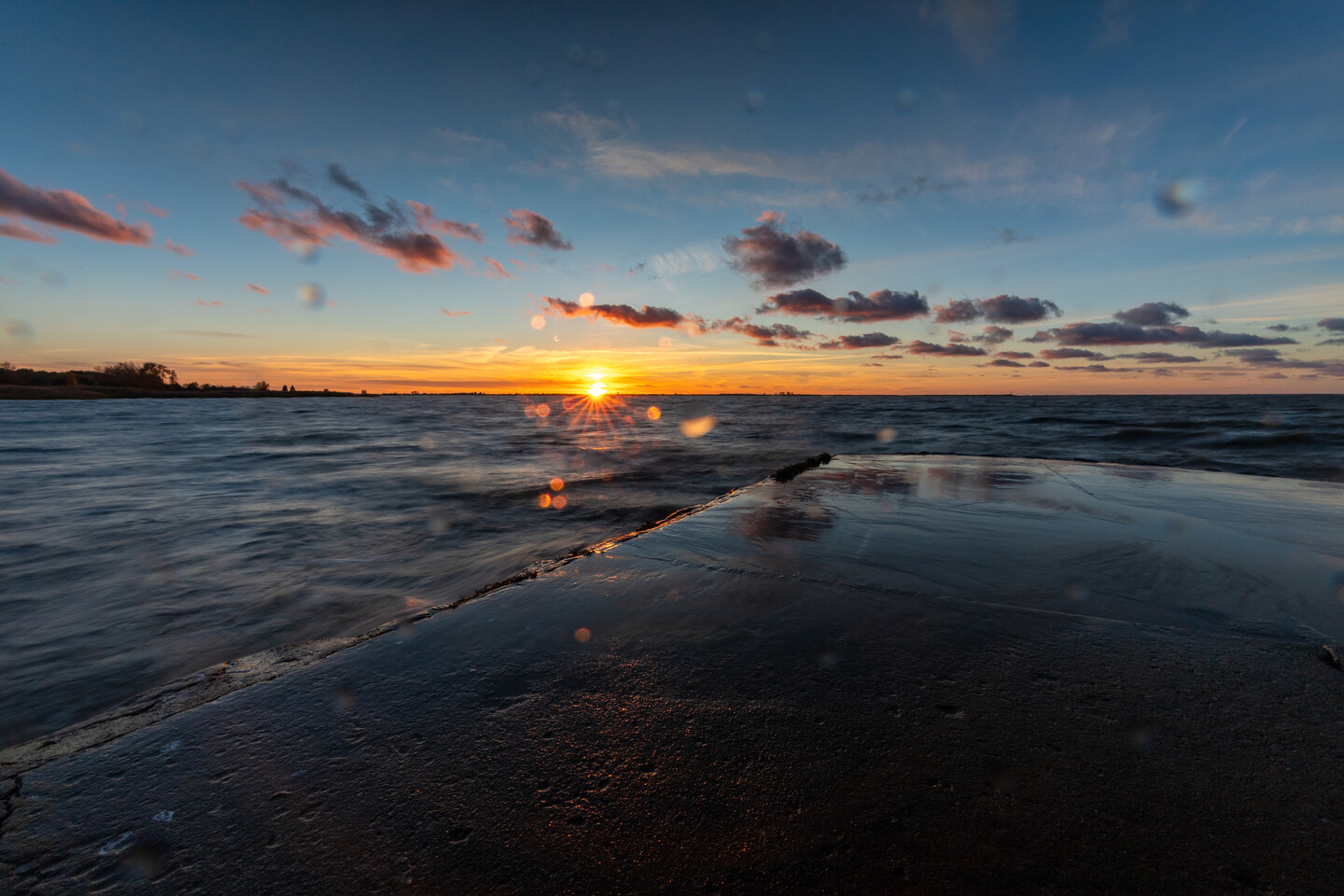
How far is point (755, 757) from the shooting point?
1822 mm

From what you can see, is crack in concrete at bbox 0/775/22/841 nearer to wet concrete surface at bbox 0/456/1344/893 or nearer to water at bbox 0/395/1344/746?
wet concrete surface at bbox 0/456/1344/893

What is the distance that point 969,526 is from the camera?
5.28 m

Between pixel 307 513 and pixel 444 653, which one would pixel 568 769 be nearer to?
pixel 444 653

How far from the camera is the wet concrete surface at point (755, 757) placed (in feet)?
4.63

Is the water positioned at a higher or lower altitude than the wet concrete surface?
lower

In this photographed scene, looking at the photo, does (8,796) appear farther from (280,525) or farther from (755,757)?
(280,525)

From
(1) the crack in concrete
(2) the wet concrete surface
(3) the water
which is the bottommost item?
(3) the water

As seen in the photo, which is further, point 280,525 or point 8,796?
point 280,525

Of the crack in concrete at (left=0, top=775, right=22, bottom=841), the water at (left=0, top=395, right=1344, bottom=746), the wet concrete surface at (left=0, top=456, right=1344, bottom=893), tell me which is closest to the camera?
the wet concrete surface at (left=0, top=456, right=1344, bottom=893)

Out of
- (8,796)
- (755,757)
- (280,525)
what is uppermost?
(755,757)

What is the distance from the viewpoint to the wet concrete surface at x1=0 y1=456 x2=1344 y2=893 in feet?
4.63

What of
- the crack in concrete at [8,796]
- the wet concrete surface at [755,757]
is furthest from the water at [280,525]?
the wet concrete surface at [755,757]

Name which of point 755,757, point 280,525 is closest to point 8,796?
point 755,757

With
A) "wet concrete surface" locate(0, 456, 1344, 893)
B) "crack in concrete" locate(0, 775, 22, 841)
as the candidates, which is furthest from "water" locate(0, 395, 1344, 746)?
"wet concrete surface" locate(0, 456, 1344, 893)
